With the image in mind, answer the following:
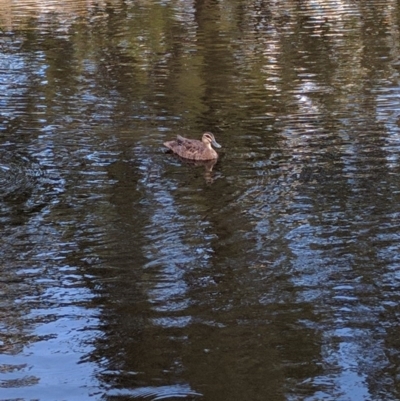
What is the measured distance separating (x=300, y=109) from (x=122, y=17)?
1765 cm

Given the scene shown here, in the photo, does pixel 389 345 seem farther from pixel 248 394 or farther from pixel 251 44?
pixel 251 44

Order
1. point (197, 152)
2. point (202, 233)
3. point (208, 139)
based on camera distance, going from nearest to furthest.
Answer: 1. point (202, 233)
2. point (197, 152)
3. point (208, 139)

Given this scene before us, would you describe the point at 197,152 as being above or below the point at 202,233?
below

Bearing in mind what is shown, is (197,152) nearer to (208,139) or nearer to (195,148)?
(195,148)

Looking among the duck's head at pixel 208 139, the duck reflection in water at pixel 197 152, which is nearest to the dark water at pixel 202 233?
the duck reflection in water at pixel 197 152

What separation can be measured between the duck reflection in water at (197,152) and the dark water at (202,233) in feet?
0.47

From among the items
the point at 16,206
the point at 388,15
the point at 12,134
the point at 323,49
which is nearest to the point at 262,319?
the point at 16,206

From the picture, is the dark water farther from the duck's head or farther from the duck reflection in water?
the duck's head

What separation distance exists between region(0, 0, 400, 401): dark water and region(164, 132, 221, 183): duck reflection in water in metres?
0.14

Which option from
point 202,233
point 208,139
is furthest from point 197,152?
point 202,233

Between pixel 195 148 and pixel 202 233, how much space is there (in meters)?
3.36

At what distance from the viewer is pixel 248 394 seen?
296 inches

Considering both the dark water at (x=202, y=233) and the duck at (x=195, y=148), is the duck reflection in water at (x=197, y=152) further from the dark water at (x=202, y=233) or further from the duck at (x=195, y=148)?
the dark water at (x=202, y=233)

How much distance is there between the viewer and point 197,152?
46.4 feet
